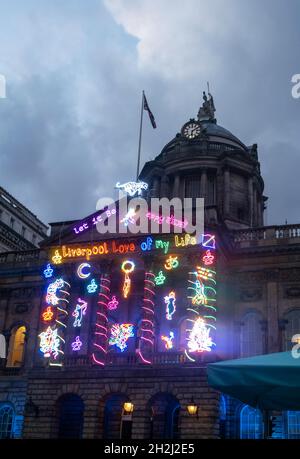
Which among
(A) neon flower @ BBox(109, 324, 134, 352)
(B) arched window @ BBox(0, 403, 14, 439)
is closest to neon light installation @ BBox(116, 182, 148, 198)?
(A) neon flower @ BBox(109, 324, 134, 352)

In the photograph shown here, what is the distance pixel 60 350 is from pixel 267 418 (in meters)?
28.8

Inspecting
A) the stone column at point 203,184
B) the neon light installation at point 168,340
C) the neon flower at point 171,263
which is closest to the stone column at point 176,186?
the stone column at point 203,184

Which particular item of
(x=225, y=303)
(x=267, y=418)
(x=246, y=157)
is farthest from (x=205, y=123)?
(x=267, y=418)

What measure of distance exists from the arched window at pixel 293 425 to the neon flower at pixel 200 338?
6.32 meters

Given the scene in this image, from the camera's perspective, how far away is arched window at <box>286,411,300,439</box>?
33094 millimetres

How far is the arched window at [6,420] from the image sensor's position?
127 feet

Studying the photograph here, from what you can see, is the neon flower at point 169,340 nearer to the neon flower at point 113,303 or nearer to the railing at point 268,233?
the neon flower at point 113,303

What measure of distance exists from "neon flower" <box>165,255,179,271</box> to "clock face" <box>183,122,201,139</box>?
820 inches

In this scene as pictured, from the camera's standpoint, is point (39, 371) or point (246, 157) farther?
point (246, 157)

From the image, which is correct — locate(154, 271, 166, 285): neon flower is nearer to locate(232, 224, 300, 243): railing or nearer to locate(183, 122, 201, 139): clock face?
locate(232, 224, 300, 243): railing

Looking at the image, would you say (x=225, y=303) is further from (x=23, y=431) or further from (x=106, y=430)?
(x=23, y=431)

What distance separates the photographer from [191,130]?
54.9 metres

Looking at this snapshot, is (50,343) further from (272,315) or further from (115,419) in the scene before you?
(272,315)

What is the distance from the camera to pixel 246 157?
52.7 metres
